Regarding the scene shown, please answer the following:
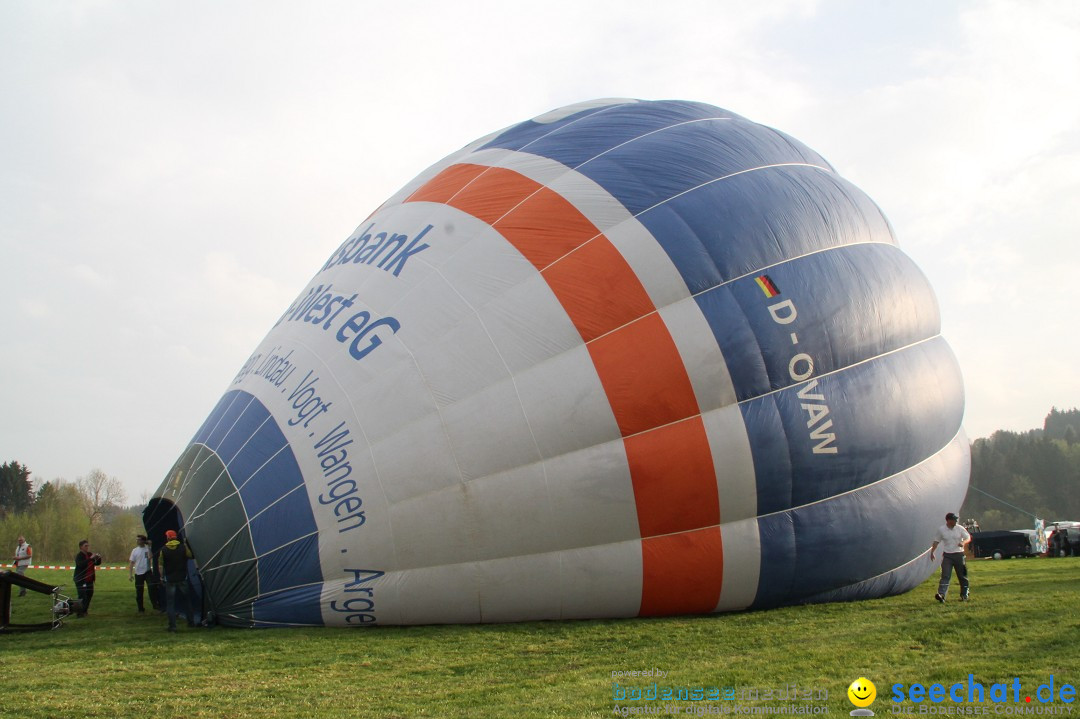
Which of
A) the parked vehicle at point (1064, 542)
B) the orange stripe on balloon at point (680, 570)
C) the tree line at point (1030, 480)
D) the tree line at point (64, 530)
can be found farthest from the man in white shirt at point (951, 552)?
the tree line at point (1030, 480)

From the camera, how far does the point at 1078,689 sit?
3.64m

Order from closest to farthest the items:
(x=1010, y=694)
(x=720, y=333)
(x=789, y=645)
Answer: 1. (x=1010, y=694)
2. (x=789, y=645)
3. (x=720, y=333)

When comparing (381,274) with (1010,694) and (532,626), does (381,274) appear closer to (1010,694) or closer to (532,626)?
(532,626)

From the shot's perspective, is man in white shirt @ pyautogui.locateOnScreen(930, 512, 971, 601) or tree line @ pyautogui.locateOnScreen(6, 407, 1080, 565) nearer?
man in white shirt @ pyautogui.locateOnScreen(930, 512, 971, 601)

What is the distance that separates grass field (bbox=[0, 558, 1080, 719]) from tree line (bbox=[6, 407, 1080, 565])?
27407 mm

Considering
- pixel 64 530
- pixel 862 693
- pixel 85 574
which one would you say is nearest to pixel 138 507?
pixel 64 530

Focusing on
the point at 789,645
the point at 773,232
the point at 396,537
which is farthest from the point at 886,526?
the point at 396,537

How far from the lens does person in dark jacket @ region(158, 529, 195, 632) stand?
18.7 ft

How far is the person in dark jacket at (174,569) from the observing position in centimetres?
570

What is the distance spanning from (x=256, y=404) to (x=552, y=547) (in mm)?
2411

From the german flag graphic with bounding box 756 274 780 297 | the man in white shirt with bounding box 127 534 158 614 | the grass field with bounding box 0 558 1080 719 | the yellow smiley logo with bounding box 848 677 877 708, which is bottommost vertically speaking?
the yellow smiley logo with bounding box 848 677 877 708

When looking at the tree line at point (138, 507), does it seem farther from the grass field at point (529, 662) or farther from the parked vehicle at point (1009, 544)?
the grass field at point (529, 662)

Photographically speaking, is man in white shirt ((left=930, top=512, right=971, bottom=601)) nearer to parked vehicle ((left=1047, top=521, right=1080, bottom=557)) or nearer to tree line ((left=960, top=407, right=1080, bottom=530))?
parked vehicle ((left=1047, top=521, right=1080, bottom=557))

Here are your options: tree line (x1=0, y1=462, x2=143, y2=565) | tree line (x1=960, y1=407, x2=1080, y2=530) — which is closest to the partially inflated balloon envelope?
tree line (x1=0, y1=462, x2=143, y2=565)
